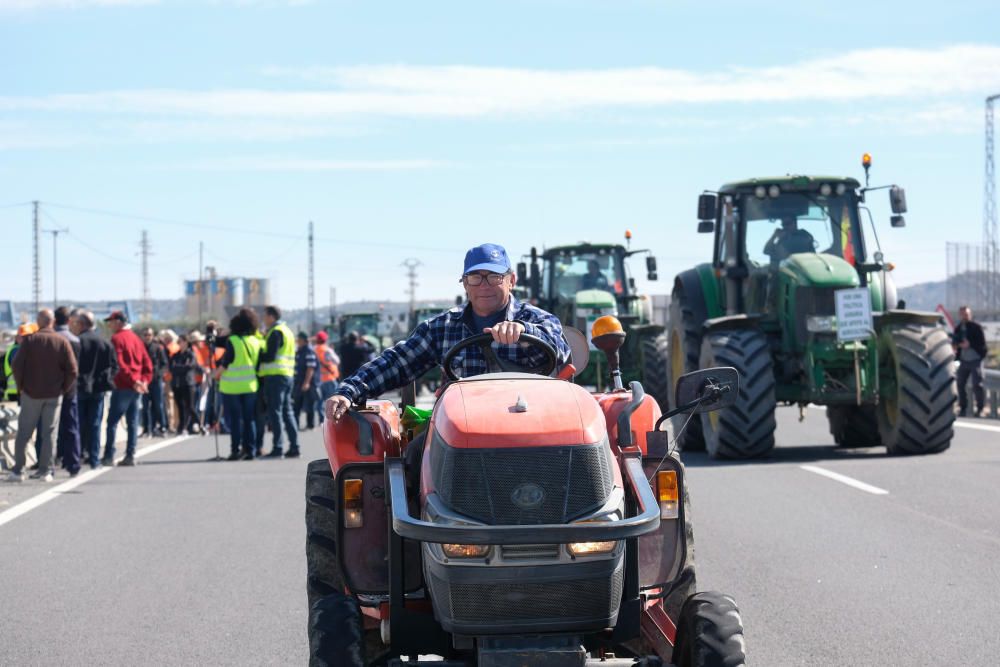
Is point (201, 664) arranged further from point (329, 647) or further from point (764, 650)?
point (764, 650)

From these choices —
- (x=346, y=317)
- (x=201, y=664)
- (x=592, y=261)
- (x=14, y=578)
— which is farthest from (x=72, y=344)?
(x=346, y=317)

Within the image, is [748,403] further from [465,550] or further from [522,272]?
[522,272]

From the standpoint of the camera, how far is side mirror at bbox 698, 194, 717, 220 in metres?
18.1

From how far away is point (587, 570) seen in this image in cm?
507

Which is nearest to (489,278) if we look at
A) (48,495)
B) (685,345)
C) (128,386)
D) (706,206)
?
(48,495)

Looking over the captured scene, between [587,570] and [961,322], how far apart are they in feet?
69.9

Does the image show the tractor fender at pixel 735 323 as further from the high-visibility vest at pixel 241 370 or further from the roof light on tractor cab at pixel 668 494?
the roof light on tractor cab at pixel 668 494

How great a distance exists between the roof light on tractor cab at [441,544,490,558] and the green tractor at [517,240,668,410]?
21.2 m

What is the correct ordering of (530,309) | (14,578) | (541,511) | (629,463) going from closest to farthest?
(541,511), (629,463), (530,309), (14,578)

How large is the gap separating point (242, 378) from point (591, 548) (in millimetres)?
14941

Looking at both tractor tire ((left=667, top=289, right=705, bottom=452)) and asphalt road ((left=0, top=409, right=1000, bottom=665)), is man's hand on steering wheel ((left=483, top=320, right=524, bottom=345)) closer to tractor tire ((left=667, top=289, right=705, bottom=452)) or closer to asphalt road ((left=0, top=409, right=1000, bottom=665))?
asphalt road ((left=0, top=409, right=1000, bottom=665))

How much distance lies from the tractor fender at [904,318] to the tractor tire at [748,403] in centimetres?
154

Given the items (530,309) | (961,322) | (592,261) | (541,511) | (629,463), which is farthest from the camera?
(592,261)

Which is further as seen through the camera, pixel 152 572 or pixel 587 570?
pixel 152 572
